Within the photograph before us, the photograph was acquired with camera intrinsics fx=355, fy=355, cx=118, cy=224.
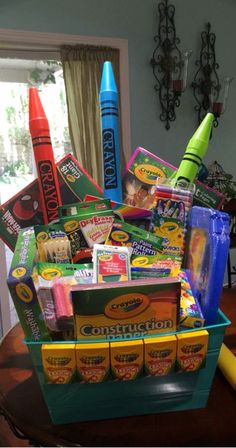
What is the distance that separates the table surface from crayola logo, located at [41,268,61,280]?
0.16 meters

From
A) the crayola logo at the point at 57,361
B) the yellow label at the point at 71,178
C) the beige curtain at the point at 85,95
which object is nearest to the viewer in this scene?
the crayola logo at the point at 57,361

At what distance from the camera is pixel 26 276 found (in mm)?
383

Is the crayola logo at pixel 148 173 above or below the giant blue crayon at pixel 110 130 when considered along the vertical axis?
below

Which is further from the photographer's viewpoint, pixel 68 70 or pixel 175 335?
pixel 68 70

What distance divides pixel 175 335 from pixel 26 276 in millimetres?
173

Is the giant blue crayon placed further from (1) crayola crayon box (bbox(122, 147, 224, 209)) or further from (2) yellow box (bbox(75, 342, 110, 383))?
(2) yellow box (bbox(75, 342, 110, 383))

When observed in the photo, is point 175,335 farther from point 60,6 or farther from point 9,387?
point 60,6

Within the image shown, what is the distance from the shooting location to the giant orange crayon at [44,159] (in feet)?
1.68

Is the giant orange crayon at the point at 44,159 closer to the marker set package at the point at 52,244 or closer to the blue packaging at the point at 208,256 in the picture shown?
the marker set package at the point at 52,244

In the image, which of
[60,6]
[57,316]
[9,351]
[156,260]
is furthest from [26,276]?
[60,6]

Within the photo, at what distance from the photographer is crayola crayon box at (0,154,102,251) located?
0.54 metres

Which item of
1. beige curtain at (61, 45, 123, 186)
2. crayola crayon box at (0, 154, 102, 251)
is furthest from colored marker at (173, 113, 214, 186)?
beige curtain at (61, 45, 123, 186)

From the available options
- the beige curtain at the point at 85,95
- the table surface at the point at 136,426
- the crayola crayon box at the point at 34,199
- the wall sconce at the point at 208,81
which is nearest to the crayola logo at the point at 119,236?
the crayola crayon box at the point at 34,199

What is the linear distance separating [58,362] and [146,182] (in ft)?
1.06
